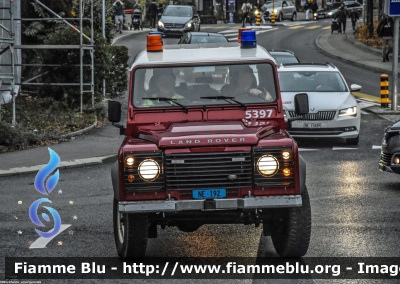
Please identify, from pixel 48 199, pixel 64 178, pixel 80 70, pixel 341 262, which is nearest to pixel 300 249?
pixel 341 262

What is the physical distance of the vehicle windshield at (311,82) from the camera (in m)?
21.1

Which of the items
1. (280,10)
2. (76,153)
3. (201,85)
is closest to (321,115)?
(76,153)

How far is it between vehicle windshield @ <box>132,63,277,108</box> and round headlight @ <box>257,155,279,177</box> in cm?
135

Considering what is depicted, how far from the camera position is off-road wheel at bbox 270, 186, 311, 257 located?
929cm

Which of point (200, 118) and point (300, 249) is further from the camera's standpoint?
point (200, 118)

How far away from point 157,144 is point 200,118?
108 cm

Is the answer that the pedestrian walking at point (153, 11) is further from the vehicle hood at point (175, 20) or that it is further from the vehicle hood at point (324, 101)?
the vehicle hood at point (324, 101)

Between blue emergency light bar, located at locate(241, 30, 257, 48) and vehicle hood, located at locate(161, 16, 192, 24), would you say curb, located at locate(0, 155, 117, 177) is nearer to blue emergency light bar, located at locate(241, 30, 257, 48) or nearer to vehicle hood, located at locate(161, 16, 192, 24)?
blue emergency light bar, located at locate(241, 30, 257, 48)

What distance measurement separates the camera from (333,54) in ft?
150

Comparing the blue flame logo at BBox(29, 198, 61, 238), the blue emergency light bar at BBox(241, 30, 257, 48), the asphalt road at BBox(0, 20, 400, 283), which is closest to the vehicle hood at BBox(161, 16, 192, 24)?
the asphalt road at BBox(0, 20, 400, 283)

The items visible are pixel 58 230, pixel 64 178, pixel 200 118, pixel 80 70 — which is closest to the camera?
pixel 200 118

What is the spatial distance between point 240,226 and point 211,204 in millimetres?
2642

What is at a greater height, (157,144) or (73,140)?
(157,144)

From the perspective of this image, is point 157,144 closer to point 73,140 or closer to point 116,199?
point 116,199
